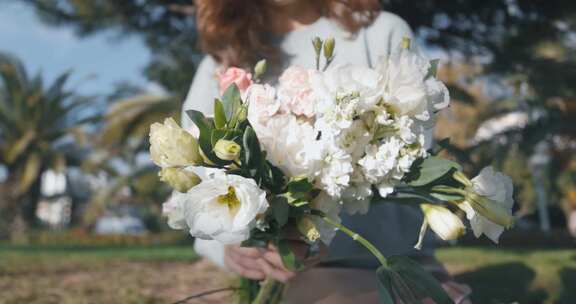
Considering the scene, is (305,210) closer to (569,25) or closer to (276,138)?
(276,138)

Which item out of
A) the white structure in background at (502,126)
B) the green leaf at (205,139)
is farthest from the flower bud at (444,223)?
the white structure in background at (502,126)

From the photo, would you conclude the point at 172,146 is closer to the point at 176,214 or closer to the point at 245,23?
the point at 176,214

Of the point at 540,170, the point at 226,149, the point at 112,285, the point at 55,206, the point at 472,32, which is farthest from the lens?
the point at 55,206

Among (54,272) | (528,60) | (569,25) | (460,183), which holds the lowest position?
(54,272)

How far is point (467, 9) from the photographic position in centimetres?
470

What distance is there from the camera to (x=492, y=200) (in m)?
0.73

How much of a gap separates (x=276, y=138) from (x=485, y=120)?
11.2 metres

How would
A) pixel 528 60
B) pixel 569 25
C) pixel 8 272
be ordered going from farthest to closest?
pixel 528 60 < pixel 569 25 < pixel 8 272

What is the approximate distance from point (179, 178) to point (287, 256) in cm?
21

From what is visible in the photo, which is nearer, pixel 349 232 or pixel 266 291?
pixel 349 232

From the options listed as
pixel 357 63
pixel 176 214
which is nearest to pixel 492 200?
pixel 176 214

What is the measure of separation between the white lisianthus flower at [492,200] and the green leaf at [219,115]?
372 mm

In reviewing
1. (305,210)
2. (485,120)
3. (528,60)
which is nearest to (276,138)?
(305,210)

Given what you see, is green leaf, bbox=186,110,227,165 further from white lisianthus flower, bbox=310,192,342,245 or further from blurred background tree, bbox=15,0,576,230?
blurred background tree, bbox=15,0,576,230
